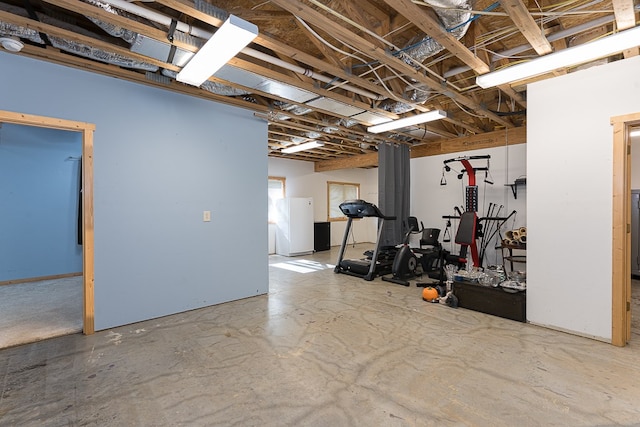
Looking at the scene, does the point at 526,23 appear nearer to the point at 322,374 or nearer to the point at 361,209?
the point at 322,374

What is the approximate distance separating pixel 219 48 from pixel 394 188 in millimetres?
4746

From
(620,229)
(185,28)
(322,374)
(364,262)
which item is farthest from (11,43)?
(620,229)

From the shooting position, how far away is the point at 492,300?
3.53m

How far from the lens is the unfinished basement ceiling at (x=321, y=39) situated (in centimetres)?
217

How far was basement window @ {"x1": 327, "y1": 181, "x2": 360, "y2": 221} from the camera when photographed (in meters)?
9.57

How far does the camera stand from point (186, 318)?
11.4ft

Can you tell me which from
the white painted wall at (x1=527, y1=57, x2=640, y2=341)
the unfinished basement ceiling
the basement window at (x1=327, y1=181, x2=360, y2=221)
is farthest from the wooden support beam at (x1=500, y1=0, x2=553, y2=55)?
the basement window at (x1=327, y1=181, x2=360, y2=221)

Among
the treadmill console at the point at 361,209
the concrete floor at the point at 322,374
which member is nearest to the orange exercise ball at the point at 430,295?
the concrete floor at the point at 322,374

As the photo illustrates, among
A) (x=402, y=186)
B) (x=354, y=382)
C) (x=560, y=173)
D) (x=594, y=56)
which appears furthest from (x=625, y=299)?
(x=402, y=186)

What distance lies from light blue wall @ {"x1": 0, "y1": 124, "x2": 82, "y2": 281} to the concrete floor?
10.4 feet

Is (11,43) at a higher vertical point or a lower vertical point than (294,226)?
higher

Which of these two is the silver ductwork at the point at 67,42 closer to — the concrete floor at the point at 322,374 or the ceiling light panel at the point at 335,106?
the ceiling light panel at the point at 335,106

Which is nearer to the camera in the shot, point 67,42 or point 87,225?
point 67,42

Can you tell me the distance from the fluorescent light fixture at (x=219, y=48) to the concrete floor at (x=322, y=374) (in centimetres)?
243
